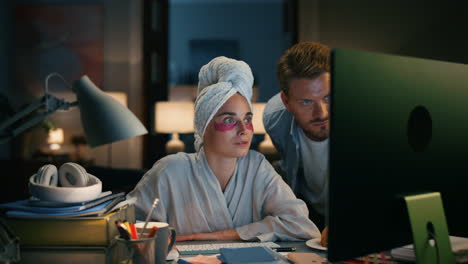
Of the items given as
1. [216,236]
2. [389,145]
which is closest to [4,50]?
[216,236]

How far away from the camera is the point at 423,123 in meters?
0.86

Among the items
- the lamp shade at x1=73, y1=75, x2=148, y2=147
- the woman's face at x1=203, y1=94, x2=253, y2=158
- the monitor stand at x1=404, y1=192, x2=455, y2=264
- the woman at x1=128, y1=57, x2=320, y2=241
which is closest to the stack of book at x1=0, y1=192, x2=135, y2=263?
the lamp shade at x1=73, y1=75, x2=148, y2=147

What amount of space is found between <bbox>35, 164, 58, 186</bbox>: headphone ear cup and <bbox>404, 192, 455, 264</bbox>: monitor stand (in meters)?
0.76

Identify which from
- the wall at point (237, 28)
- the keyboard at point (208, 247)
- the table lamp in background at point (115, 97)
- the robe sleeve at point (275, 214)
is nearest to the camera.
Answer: the keyboard at point (208, 247)

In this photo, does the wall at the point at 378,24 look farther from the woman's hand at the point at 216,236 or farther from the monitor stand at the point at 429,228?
the monitor stand at the point at 429,228

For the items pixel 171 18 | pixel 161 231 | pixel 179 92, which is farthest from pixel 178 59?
pixel 161 231

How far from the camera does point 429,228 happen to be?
0.88 m

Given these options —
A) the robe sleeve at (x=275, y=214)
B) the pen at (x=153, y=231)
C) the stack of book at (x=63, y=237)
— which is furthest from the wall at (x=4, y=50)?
the pen at (x=153, y=231)

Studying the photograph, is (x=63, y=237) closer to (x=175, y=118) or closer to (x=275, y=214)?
(x=275, y=214)

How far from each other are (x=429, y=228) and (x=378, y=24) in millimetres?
4169

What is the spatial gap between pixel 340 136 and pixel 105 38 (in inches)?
185

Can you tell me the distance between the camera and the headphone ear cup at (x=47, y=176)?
1.01 m

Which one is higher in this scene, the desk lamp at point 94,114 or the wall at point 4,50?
the wall at point 4,50

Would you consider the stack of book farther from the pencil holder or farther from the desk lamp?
the desk lamp
